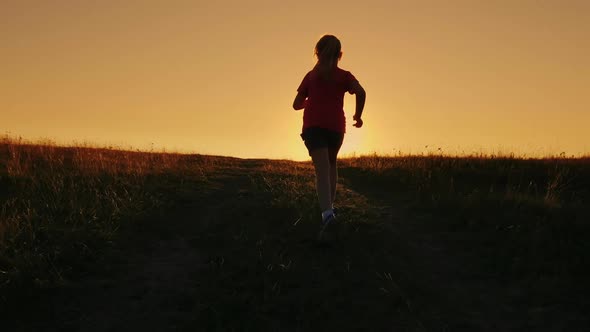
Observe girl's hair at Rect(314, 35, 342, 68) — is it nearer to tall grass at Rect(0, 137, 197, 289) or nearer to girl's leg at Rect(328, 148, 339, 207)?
girl's leg at Rect(328, 148, 339, 207)

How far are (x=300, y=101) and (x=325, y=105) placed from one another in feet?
1.42

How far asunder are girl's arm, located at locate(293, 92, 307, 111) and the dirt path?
5.92 feet

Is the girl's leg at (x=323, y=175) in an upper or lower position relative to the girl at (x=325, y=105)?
lower

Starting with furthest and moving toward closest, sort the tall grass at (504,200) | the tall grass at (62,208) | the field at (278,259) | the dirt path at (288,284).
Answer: the tall grass at (504,200) < the tall grass at (62,208) < the field at (278,259) < the dirt path at (288,284)

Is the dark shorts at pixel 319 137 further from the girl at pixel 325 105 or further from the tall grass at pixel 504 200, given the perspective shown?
the tall grass at pixel 504 200

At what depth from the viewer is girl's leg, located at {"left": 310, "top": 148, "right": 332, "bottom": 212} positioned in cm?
748

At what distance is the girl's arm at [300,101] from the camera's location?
759 centimetres

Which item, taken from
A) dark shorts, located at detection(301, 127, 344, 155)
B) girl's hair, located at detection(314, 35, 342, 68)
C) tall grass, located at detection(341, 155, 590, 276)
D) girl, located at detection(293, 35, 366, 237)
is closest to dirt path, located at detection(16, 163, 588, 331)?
tall grass, located at detection(341, 155, 590, 276)

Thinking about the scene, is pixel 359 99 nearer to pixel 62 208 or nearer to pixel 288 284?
pixel 288 284

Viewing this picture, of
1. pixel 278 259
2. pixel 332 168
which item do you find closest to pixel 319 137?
pixel 332 168

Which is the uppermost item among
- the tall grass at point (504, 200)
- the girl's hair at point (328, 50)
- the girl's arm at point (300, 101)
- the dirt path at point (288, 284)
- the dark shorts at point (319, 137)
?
the girl's hair at point (328, 50)


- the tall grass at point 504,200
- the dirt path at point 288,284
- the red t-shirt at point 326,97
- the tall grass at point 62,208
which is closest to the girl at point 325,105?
the red t-shirt at point 326,97

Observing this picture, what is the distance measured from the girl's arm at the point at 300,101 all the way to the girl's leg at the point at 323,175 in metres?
0.68

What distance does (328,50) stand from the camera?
283 inches
